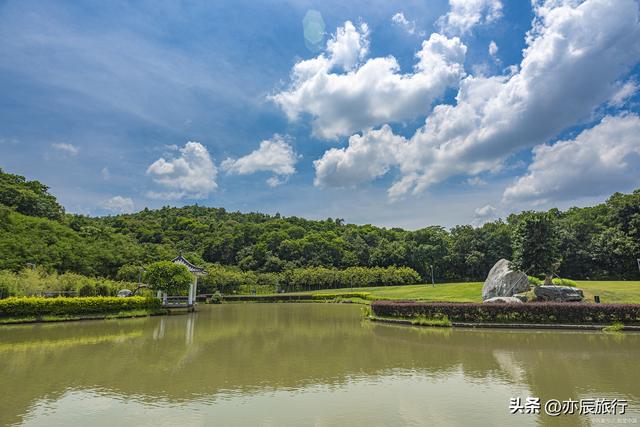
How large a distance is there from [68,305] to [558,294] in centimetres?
2982

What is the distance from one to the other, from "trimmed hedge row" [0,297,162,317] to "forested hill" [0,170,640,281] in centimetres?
1669

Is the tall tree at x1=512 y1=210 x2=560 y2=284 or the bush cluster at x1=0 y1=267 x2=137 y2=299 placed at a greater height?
the tall tree at x1=512 y1=210 x2=560 y2=284

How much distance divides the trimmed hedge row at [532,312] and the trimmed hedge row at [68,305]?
19294 millimetres

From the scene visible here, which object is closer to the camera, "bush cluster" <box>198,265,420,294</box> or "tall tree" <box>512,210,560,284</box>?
"tall tree" <box>512,210,560,284</box>

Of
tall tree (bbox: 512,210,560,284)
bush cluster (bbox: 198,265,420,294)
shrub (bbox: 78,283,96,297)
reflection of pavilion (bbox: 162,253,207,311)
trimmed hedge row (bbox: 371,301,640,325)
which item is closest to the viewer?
trimmed hedge row (bbox: 371,301,640,325)

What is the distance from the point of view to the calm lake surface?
6539 mm

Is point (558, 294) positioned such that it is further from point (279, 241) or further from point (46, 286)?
point (279, 241)

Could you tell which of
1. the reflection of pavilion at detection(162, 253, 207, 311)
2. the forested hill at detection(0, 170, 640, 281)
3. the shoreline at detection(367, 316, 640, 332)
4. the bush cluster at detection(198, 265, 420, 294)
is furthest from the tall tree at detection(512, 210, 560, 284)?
the bush cluster at detection(198, 265, 420, 294)

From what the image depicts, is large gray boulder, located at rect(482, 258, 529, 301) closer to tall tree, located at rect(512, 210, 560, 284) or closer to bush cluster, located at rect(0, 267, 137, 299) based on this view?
tall tree, located at rect(512, 210, 560, 284)

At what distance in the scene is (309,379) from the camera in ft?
29.6

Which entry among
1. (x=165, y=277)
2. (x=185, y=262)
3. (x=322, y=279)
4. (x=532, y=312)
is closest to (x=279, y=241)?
(x=322, y=279)

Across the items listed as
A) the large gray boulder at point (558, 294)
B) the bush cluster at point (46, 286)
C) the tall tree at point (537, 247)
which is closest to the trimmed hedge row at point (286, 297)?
the bush cluster at point (46, 286)

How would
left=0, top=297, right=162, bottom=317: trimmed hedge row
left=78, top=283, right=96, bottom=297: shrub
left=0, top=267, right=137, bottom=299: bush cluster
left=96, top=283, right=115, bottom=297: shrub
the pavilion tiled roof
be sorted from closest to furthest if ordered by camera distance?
left=0, top=297, right=162, bottom=317: trimmed hedge row
left=0, top=267, right=137, bottom=299: bush cluster
left=78, top=283, right=96, bottom=297: shrub
left=96, top=283, right=115, bottom=297: shrub
the pavilion tiled roof

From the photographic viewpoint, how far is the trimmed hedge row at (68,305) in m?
22.2
